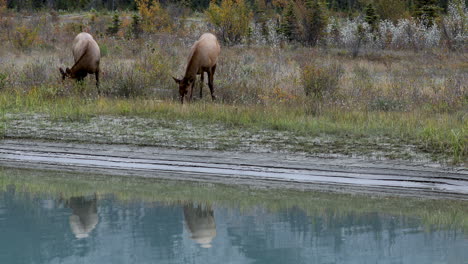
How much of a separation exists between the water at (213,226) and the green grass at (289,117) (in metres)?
2.14

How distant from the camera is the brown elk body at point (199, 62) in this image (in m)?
15.6

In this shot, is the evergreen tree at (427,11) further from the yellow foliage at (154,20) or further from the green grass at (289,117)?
the green grass at (289,117)

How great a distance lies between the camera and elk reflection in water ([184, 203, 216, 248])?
302 inches

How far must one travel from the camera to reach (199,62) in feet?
53.0

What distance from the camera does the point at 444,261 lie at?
662 centimetres

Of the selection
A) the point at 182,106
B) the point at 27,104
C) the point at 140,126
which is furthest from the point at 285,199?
the point at 27,104

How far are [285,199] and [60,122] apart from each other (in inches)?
230

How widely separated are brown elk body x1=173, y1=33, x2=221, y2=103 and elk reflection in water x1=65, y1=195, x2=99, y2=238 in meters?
6.22

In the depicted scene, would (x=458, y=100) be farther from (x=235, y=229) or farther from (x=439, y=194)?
(x=235, y=229)

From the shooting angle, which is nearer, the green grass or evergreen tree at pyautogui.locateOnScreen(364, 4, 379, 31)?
the green grass

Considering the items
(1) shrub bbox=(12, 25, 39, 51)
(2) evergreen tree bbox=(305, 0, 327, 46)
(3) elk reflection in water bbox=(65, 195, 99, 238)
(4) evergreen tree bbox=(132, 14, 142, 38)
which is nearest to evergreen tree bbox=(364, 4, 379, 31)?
(2) evergreen tree bbox=(305, 0, 327, 46)

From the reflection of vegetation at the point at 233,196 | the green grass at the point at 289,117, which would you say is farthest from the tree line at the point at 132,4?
the reflection of vegetation at the point at 233,196

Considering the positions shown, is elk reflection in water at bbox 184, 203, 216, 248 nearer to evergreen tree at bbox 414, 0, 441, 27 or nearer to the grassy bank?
the grassy bank

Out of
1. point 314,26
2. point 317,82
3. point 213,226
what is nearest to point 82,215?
point 213,226
